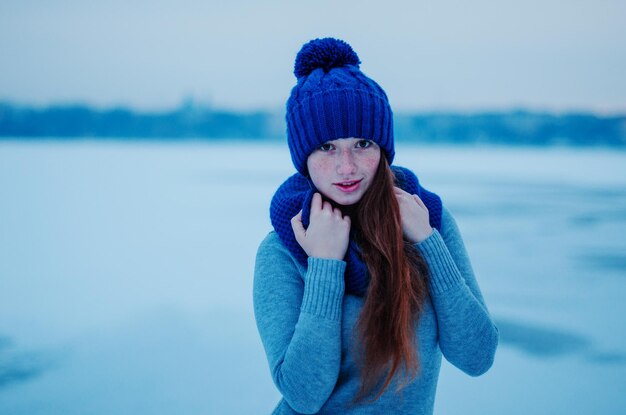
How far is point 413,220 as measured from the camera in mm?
1062

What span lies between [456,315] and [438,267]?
99mm

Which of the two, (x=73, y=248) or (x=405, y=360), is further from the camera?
(x=73, y=248)

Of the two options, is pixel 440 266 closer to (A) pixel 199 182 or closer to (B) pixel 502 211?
(B) pixel 502 211

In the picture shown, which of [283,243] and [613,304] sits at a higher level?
[283,243]

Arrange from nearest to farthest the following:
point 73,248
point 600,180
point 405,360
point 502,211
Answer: point 405,360 → point 73,248 → point 502,211 → point 600,180

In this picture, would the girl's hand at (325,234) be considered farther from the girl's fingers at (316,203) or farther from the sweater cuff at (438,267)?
the sweater cuff at (438,267)

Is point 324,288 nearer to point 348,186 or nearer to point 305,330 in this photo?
point 305,330

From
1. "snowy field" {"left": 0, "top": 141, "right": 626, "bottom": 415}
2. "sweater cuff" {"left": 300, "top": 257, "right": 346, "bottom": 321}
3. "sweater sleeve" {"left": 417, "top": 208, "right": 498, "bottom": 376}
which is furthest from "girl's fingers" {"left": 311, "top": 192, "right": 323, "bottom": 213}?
"snowy field" {"left": 0, "top": 141, "right": 626, "bottom": 415}

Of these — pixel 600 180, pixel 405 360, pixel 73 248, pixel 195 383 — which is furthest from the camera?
pixel 600 180

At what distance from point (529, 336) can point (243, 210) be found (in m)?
4.23

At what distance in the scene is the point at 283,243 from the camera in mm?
1105

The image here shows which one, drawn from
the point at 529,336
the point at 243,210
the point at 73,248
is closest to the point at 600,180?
the point at 243,210

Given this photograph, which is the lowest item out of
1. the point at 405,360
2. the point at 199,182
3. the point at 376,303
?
the point at 199,182

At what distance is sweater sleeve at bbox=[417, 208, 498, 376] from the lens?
1.03 m
